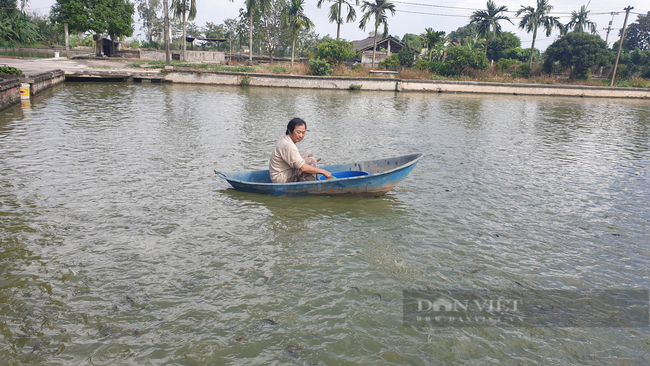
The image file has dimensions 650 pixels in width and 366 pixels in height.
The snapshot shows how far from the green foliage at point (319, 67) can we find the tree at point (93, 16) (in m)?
19.1

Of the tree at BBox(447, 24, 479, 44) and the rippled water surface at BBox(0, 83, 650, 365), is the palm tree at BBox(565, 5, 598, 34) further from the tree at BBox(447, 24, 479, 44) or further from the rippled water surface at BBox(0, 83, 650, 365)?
the rippled water surface at BBox(0, 83, 650, 365)

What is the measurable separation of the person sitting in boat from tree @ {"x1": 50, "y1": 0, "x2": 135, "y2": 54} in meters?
37.4

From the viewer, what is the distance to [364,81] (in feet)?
95.9

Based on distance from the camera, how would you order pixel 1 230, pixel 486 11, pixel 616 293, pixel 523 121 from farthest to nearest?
1. pixel 486 11
2. pixel 523 121
3. pixel 1 230
4. pixel 616 293

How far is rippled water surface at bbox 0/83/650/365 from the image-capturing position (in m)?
3.37

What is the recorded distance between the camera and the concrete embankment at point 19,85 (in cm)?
1331

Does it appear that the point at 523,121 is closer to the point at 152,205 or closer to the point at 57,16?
the point at 152,205

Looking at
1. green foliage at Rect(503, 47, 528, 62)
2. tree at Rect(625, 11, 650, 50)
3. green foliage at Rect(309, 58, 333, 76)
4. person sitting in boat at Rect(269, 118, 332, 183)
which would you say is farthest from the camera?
tree at Rect(625, 11, 650, 50)

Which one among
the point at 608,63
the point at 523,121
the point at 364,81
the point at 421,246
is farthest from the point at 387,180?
the point at 608,63

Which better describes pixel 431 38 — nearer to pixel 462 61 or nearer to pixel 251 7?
pixel 462 61

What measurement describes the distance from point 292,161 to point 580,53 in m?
37.6

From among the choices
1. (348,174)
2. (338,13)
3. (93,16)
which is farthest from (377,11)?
(348,174)

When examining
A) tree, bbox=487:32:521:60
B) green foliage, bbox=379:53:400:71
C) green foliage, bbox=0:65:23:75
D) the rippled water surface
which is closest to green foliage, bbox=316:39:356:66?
green foliage, bbox=379:53:400:71

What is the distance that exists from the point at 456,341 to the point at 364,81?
89.3 feet
